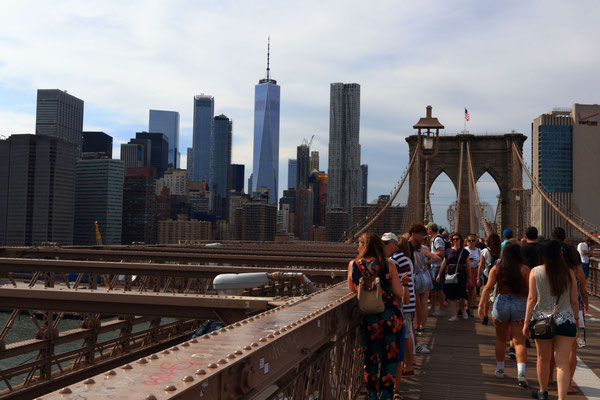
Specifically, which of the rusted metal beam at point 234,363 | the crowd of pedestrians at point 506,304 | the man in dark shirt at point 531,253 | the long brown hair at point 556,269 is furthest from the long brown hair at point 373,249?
the man in dark shirt at point 531,253

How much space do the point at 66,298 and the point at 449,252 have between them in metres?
7.64

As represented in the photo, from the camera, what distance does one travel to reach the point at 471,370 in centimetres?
733

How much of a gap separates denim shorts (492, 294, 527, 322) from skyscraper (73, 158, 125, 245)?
180 metres

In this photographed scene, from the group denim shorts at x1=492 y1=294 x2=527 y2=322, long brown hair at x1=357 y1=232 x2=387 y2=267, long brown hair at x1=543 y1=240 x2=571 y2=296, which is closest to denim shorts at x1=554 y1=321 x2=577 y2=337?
long brown hair at x1=543 y1=240 x2=571 y2=296

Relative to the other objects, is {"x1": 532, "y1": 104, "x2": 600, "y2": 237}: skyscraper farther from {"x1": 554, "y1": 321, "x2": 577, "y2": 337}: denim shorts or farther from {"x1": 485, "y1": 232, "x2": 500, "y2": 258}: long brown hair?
{"x1": 554, "y1": 321, "x2": 577, "y2": 337}: denim shorts

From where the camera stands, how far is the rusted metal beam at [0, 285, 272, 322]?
5215mm

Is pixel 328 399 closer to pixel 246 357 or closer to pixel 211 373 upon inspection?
pixel 246 357

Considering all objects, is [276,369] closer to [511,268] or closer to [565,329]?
[565,329]

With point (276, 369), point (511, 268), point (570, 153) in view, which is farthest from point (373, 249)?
point (570, 153)

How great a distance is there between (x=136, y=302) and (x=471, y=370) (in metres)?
4.32

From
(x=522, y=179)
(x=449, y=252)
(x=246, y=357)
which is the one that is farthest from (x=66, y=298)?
(x=522, y=179)

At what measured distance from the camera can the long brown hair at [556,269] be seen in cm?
546

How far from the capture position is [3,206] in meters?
170

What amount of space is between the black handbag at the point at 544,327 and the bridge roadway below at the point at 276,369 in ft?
3.09
